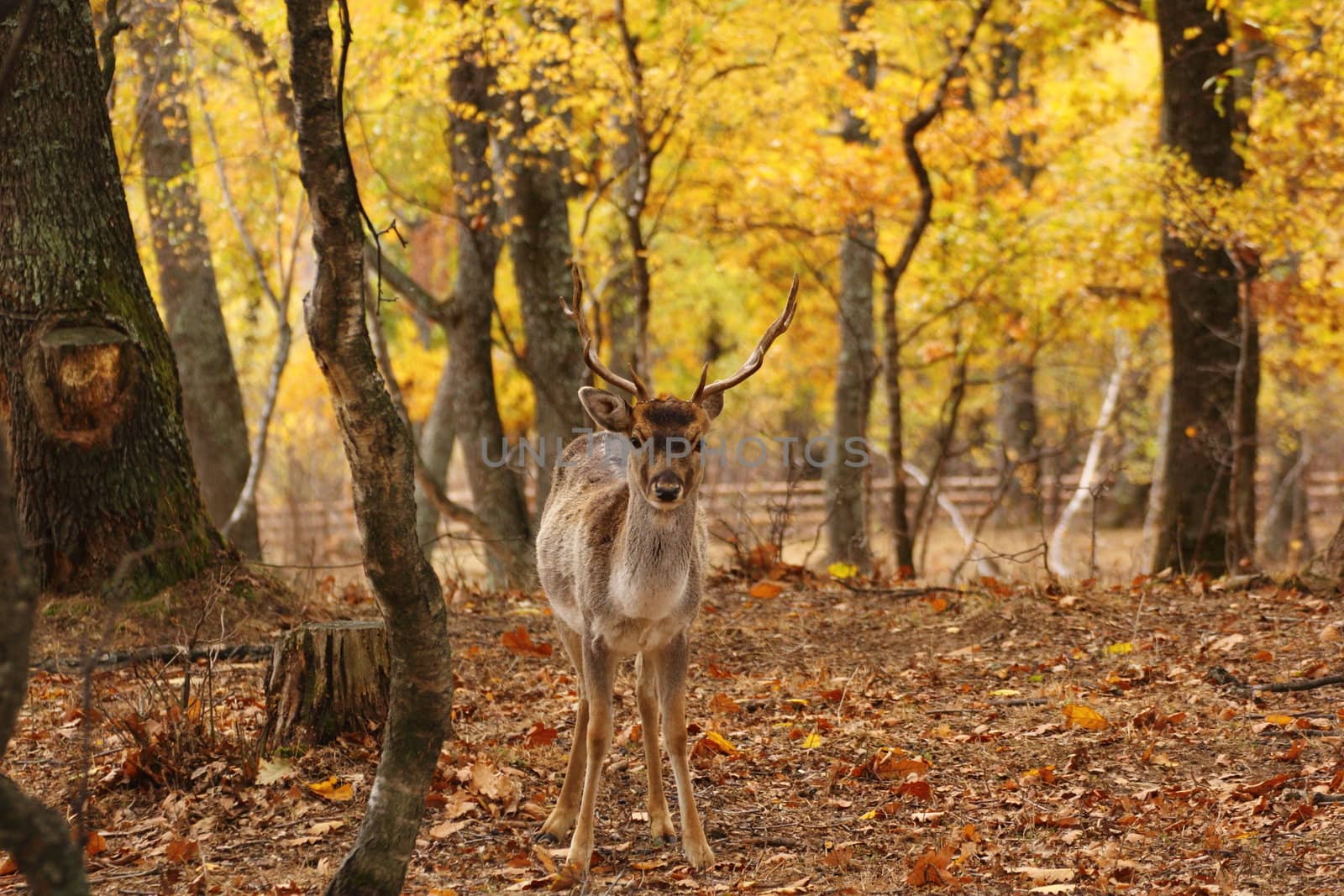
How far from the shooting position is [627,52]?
493 inches

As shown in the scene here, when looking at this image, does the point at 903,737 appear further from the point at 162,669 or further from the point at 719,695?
the point at 162,669

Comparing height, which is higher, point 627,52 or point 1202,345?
point 627,52

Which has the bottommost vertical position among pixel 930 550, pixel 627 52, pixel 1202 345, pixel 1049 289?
pixel 930 550

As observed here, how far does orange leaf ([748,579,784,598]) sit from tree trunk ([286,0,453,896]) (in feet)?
19.7

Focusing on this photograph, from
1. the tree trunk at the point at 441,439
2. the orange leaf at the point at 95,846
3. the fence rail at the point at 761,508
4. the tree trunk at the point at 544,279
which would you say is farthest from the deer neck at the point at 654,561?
the tree trunk at the point at 441,439

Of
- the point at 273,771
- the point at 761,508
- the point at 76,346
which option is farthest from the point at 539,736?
the point at 761,508

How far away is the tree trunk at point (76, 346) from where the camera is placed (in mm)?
7570

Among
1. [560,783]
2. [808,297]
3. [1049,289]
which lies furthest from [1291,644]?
[808,297]

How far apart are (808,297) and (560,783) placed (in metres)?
19.9

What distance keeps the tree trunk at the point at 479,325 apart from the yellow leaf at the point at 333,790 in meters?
8.34

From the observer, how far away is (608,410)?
5652mm

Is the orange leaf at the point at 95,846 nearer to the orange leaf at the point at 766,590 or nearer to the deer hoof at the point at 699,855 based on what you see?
the deer hoof at the point at 699,855

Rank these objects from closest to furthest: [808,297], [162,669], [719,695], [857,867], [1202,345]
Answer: [857,867] → [162,669] → [719,695] → [1202,345] → [808,297]

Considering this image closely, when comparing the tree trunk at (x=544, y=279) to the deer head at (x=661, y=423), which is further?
the tree trunk at (x=544, y=279)
